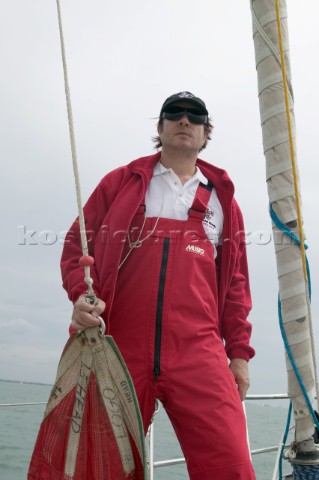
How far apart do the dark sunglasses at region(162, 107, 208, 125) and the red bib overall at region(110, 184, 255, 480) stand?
497 mm

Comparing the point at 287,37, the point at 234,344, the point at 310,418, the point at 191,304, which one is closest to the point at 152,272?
the point at 191,304

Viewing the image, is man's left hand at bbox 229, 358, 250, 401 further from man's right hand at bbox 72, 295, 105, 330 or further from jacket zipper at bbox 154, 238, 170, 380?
man's right hand at bbox 72, 295, 105, 330

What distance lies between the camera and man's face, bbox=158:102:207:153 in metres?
2.78

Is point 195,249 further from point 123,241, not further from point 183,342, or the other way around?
point 183,342

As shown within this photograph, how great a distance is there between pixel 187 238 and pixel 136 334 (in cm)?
49

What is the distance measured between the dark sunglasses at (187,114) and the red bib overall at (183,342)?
0.50 meters

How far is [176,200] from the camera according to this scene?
8.82 feet

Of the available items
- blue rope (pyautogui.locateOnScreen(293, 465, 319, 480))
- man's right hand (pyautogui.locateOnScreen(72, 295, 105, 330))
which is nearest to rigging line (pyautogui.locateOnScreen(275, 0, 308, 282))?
blue rope (pyautogui.locateOnScreen(293, 465, 319, 480))

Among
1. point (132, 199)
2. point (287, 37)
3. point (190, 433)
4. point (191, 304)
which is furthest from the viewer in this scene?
point (287, 37)

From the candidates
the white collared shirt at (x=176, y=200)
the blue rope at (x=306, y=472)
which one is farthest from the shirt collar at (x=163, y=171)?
the blue rope at (x=306, y=472)

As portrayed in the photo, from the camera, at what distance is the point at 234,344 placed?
2.67 m

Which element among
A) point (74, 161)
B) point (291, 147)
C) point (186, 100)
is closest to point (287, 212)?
point (291, 147)

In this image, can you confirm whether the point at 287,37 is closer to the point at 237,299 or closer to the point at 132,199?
the point at 132,199

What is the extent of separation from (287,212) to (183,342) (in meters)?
0.80
